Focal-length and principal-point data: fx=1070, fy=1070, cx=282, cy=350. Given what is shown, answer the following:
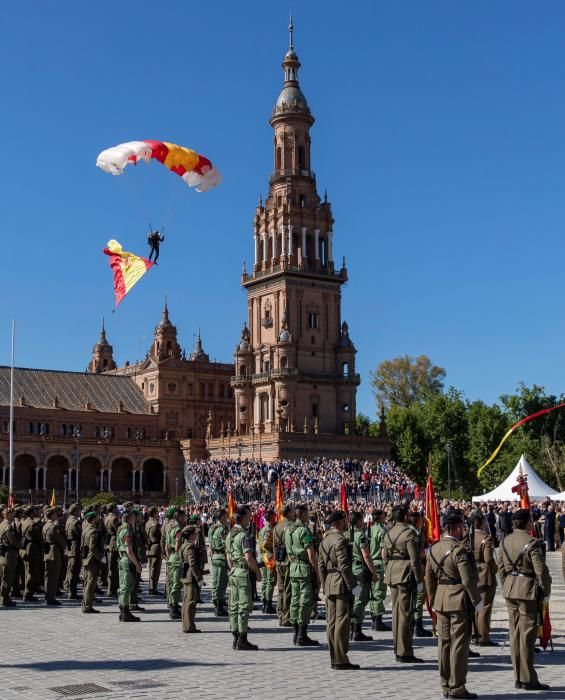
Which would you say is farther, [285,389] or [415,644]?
[285,389]

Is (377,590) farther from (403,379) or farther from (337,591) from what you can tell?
(403,379)

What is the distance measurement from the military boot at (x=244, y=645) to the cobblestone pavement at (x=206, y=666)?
0.23m

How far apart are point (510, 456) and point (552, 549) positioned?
4142 cm

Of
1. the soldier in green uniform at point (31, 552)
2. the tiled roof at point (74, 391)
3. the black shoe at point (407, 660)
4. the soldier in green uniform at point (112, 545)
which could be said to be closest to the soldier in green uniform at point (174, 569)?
the soldier in green uniform at point (112, 545)

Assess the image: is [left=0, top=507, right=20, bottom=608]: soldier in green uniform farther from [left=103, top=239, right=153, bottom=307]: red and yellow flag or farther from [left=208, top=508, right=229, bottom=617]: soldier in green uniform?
[left=103, top=239, right=153, bottom=307]: red and yellow flag

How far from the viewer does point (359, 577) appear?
17.1m

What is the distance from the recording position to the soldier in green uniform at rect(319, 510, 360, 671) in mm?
13664

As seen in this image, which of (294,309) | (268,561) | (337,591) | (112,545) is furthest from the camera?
(294,309)

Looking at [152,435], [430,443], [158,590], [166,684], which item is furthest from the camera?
[152,435]

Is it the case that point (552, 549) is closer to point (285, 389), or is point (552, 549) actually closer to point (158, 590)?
point (158, 590)

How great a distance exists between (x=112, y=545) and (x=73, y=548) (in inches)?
39.7

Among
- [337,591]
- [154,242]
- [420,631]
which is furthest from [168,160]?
[337,591]

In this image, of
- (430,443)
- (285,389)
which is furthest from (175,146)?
(430,443)

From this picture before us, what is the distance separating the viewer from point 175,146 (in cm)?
3403
